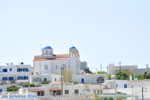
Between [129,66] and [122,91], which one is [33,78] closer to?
[122,91]

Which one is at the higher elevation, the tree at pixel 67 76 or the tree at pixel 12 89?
the tree at pixel 67 76

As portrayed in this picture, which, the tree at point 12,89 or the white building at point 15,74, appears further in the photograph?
the white building at point 15,74

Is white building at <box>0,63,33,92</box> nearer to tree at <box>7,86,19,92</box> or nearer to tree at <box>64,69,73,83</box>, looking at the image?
tree at <box>7,86,19,92</box>

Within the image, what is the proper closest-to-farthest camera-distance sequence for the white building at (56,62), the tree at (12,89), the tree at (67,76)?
1. the tree at (12,89)
2. the tree at (67,76)
3. the white building at (56,62)

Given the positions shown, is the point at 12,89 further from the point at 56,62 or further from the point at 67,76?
the point at 56,62

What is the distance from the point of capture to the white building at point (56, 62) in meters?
113

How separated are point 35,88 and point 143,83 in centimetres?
2012

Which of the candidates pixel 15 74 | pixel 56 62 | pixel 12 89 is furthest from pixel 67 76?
pixel 12 89

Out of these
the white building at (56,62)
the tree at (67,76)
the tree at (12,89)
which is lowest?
the tree at (12,89)

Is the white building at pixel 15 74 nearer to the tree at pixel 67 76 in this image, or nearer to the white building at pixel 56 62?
the tree at pixel 67 76

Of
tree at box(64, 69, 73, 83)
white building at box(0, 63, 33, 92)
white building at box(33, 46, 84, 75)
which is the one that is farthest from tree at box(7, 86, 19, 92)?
white building at box(33, 46, 84, 75)

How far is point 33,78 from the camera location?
101 metres

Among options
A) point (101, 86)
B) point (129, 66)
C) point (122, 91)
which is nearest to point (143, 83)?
point (122, 91)

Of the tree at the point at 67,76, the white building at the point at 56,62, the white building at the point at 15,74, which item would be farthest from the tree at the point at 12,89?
the white building at the point at 56,62
